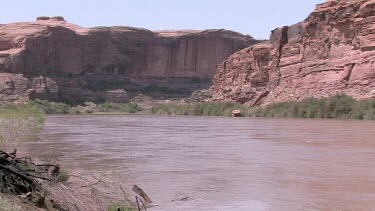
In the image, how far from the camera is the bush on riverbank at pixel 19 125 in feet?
36.0

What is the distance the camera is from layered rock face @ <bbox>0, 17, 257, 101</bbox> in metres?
81.4

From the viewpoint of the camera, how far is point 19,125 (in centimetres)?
1205

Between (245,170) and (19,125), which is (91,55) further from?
(245,170)

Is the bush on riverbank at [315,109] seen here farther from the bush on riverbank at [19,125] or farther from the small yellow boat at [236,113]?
the bush on riverbank at [19,125]

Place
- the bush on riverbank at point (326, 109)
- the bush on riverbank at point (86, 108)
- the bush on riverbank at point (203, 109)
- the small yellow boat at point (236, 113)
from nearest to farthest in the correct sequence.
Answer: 1. the bush on riverbank at point (326, 109)
2. the small yellow boat at point (236, 113)
3. the bush on riverbank at point (203, 109)
4. the bush on riverbank at point (86, 108)

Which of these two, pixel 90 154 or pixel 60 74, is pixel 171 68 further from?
pixel 90 154

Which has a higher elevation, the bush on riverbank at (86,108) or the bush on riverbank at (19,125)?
the bush on riverbank at (19,125)

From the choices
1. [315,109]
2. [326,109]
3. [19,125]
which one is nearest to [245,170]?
[19,125]

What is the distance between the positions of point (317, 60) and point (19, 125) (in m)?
39.2

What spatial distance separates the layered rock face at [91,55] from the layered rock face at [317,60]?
1276 inches

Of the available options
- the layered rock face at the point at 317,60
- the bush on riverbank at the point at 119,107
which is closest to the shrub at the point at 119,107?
the bush on riverbank at the point at 119,107

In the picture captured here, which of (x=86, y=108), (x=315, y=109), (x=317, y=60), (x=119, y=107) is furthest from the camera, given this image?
(x=119, y=107)

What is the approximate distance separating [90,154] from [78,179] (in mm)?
7806

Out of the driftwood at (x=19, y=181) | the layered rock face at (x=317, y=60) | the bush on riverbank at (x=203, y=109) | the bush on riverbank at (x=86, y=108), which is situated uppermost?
the layered rock face at (x=317, y=60)
